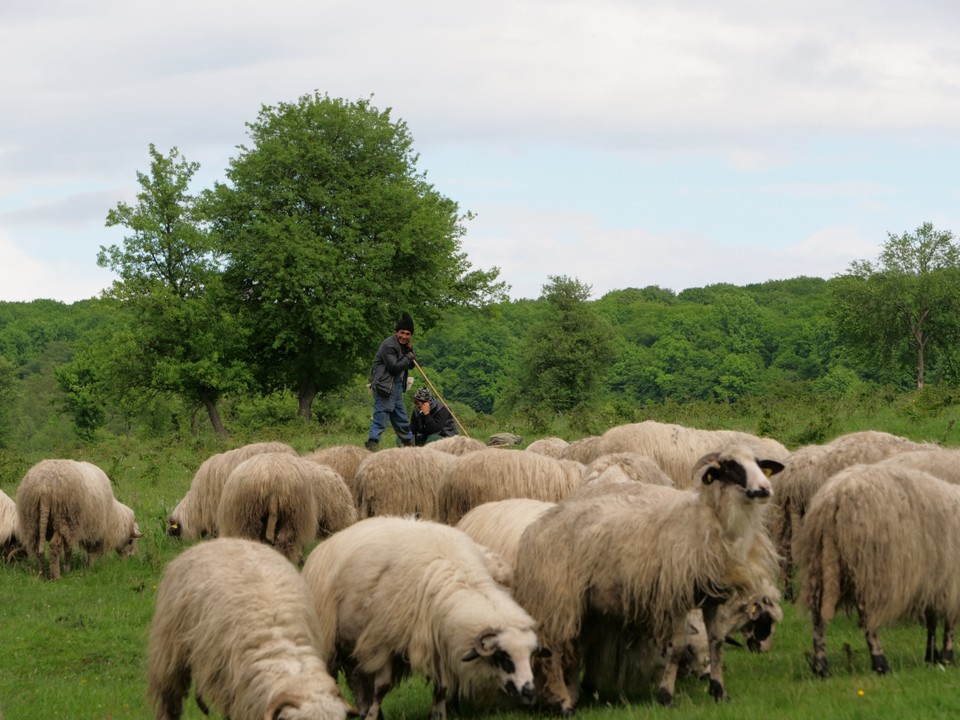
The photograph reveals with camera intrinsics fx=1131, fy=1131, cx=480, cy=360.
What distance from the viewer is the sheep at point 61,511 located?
16375 mm

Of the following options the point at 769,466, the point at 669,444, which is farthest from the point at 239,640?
the point at 669,444

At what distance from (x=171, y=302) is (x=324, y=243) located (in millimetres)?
7116

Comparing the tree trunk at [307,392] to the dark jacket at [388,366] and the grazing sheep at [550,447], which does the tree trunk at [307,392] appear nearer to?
the dark jacket at [388,366]

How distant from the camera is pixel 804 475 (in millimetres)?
12719

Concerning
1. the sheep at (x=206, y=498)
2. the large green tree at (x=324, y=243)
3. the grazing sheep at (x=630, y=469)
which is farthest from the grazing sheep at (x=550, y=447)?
the large green tree at (x=324, y=243)

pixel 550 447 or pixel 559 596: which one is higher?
pixel 550 447

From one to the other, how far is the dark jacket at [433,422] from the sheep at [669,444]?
18.4ft

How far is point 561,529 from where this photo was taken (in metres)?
9.45

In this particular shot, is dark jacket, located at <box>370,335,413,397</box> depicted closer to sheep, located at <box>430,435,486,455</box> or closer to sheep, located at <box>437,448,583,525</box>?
sheep, located at <box>430,435,486,455</box>

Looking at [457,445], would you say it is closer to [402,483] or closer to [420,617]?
[402,483]

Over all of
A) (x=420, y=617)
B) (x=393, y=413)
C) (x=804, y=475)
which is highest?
(x=393, y=413)

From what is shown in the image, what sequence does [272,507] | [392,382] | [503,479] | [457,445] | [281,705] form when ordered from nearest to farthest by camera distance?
[281,705], [503,479], [272,507], [457,445], [392,382]

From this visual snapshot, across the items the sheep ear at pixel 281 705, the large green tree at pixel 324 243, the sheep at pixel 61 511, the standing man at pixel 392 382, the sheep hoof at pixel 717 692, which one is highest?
the large green tree at pixel 324 243

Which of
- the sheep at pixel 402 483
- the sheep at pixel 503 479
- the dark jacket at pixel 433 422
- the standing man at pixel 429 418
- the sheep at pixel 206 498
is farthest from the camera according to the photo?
the dark jacket at pixel 433 422
